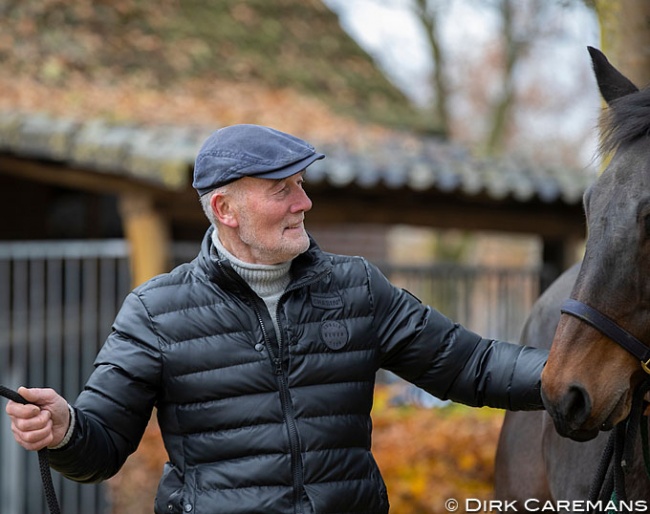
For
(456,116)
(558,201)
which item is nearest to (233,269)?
(558,201)

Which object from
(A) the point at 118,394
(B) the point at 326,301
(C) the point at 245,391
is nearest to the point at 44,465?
(A) the point at 118,394

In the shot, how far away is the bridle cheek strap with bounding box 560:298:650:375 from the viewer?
2299 millimetres

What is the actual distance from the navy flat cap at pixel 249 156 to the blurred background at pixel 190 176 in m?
0.86

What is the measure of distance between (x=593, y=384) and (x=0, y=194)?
8.24m

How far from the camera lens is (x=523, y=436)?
3758 millimetres

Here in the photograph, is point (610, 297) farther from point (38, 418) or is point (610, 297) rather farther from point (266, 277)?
point (38, 418)

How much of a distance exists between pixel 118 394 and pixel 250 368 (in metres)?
0.37

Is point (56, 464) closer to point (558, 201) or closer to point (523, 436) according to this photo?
point (523, 436)

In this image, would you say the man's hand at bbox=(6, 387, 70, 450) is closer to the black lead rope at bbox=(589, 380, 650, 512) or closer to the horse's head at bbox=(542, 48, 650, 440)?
the horse's head at bbox=(542, 48, 650, 440)

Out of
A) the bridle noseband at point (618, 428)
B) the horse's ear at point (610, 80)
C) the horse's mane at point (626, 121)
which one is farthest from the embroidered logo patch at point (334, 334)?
the horse's ear at point (610, 80)

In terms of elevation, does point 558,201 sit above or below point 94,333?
above

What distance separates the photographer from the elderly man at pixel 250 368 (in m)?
2.65

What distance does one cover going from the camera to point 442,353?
2.92m

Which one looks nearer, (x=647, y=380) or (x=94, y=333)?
(x=647, y=380)
